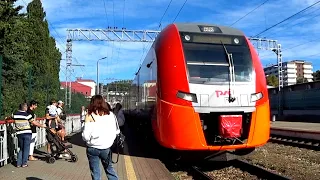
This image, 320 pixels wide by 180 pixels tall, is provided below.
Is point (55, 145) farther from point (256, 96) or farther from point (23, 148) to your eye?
point (256, 96)

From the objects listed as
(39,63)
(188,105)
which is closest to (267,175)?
(188,105)

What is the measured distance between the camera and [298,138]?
62.6ft

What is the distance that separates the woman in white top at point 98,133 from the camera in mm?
5441

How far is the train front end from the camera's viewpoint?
8.73m

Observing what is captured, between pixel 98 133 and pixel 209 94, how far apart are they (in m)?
3.92

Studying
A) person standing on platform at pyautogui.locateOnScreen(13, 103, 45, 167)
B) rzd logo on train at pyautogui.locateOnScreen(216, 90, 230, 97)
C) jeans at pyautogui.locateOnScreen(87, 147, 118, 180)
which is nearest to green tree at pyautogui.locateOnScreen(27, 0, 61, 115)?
person standing on platform at pyautogui.locateOnScreen(13, 103, 45, 167)

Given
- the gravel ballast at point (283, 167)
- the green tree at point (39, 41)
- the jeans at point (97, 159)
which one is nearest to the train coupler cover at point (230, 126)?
the gravel ballast at point (283, 167)

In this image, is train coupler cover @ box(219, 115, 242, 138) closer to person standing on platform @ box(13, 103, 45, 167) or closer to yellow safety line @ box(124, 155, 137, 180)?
yellow safety line @ box(124, 155, 137, 180)

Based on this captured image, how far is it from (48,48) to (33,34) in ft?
5.14

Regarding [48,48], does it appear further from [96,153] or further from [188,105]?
[96,153]

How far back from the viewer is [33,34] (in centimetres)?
2703

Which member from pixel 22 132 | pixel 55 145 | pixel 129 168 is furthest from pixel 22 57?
pixel 129 168

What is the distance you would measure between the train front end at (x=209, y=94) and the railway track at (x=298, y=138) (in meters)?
6.45

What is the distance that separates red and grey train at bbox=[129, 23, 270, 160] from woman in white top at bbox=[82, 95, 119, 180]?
335 cm
